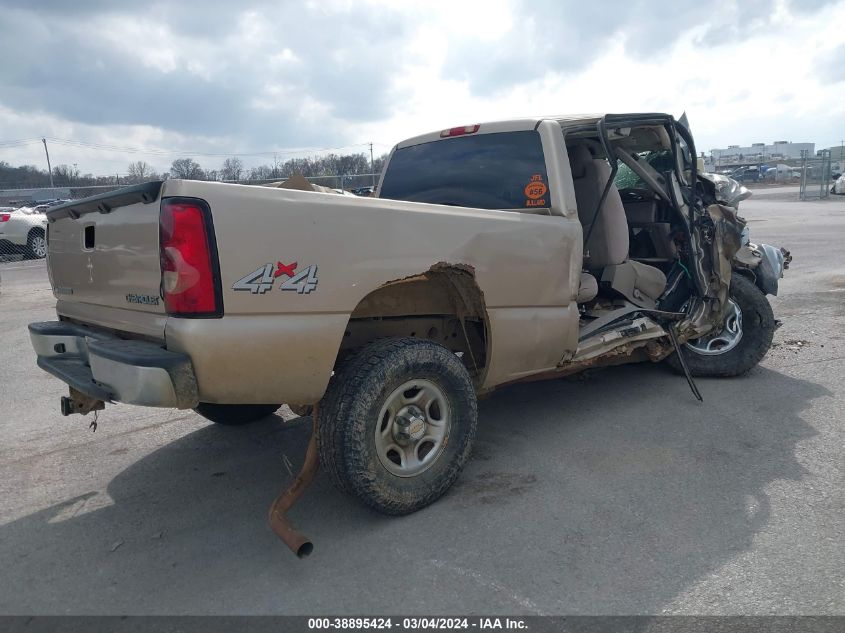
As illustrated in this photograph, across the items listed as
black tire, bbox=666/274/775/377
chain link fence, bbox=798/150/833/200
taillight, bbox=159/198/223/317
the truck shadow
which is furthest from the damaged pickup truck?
chain link fence, bbox=798/150/833/200

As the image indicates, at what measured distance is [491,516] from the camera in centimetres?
335

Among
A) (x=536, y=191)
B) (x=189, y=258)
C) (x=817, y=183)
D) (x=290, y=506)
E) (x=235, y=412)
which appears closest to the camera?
(x=189, y=258)

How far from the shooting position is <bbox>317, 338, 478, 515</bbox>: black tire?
3.11 meters

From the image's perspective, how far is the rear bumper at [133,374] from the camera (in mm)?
2709

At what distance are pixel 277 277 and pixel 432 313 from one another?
1.24 meters

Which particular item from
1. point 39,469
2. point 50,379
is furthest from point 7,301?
point 39,469

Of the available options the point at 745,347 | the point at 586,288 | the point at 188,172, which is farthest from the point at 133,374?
the point at 188,172

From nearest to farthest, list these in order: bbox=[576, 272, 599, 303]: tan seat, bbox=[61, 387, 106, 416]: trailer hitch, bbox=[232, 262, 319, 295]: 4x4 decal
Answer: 1. bbox=[232, 262, 319, 295]: 4x4 decal
2. bbox=[61, 387, 106, 416]: trailer hitch
3. bbox=[576, 272, 599, 303]: tan seat

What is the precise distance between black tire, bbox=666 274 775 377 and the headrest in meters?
1.83

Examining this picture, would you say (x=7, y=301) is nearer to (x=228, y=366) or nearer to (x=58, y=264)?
(x=58, y=264)

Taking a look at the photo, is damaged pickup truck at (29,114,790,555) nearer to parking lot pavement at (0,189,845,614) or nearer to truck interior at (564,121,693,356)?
truck interior at (564,121,693,356)

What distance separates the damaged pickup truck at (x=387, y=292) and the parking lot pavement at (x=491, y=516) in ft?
0.92

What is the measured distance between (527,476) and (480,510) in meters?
0.51

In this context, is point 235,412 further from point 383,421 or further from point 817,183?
point 817,183
